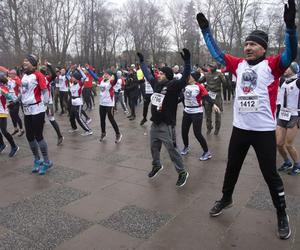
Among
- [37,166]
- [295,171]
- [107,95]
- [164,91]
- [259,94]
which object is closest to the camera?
[259,94]

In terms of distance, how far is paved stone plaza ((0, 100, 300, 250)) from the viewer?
335 cm

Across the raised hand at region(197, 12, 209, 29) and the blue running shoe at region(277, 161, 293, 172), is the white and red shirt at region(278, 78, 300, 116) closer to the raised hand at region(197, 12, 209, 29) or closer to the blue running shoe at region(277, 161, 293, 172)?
the blue running shoe at region(277, 161, 293, 172)

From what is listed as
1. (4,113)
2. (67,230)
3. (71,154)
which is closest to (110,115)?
(71,154)

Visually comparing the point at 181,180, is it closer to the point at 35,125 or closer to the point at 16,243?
the point at 16,243

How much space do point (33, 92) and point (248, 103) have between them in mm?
3882

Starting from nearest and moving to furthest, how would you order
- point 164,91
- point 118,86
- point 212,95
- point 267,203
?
point 267,203 < point 164,91 < point 212,95 < point 118,86

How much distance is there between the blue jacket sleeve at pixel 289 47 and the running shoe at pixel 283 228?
163 cm

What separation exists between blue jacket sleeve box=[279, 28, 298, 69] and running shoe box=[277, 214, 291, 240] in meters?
1.63

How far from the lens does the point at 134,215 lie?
13.0 ft

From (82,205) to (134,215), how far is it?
820mm

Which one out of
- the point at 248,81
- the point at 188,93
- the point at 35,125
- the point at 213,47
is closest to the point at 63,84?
the point at 35,125

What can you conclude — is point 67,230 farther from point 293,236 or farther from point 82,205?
point 293,236

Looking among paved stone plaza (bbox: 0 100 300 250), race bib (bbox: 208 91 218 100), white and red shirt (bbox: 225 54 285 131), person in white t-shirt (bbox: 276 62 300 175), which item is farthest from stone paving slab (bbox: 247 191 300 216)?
race bib (bbox: 208 91 218 100)

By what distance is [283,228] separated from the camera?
3346 millimetres
